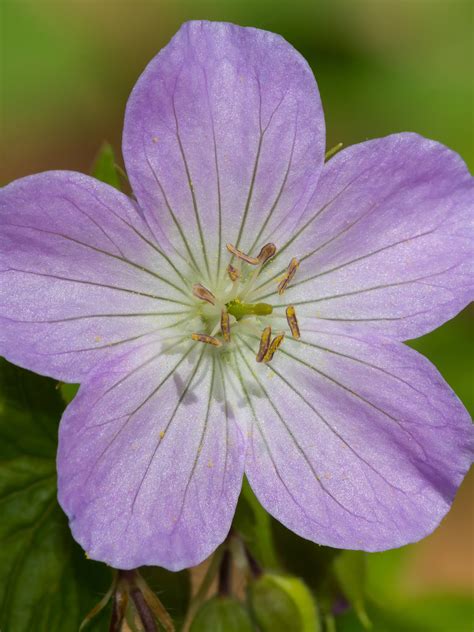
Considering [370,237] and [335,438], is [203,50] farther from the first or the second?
[335,438]

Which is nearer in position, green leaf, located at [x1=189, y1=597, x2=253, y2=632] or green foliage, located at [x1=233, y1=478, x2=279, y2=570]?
green leaf, located at [x1=189, y1=597, x2=253, y2=632]

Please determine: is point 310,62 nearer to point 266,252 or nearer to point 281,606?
point 266,252

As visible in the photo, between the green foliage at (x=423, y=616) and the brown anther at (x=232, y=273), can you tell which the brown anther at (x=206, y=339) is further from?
the green foliage at (x=423, y=616)

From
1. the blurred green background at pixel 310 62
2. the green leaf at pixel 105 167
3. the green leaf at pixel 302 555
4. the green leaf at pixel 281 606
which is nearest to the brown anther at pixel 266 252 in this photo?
the green leaf at pixel 105 167

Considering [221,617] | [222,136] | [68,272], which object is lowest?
[221,617]

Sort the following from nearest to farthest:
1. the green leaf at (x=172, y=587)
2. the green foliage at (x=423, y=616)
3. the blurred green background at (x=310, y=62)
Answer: the green leaf at (x=172, y=587), the green foliage at (x=423, y=616), the blurred green background at (x=310, y=62)

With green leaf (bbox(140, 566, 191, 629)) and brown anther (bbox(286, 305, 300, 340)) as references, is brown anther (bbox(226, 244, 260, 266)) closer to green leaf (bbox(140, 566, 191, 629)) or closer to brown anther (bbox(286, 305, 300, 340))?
brown anther (bbox(286, 305, 300, 340))

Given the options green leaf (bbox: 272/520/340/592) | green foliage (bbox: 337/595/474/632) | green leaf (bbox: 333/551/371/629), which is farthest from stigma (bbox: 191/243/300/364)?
green foliage (bbox: 337/595/474/632)

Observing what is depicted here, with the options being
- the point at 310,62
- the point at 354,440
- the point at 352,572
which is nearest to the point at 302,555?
the point at 352,572
